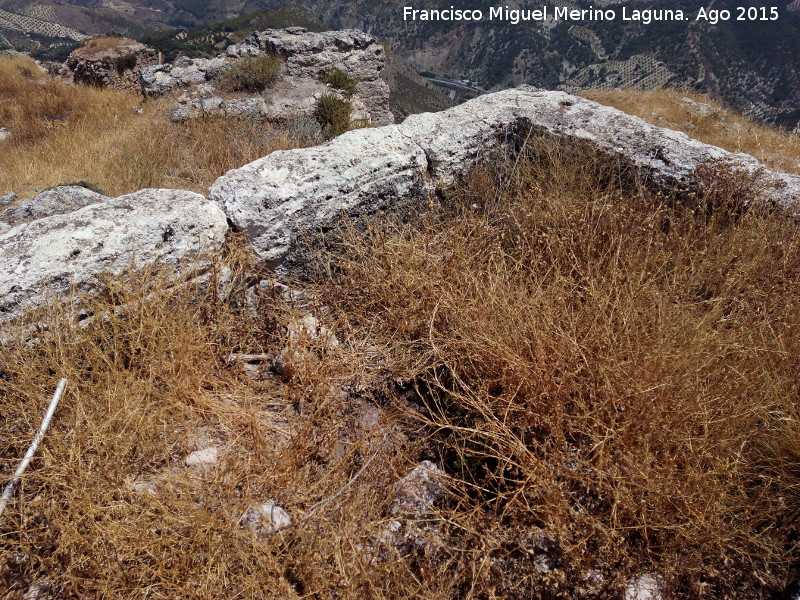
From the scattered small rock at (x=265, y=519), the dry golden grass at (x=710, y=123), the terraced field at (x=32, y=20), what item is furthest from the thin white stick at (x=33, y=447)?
the terraced field at (x=32, y=20)

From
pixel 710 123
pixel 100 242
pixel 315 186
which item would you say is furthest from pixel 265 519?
pixel 710 123

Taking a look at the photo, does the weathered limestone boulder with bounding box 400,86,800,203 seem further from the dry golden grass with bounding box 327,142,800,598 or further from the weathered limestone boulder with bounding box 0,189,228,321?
the weathered limestone boulder with bounding box 0,189,228,321

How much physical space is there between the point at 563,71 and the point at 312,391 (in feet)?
445

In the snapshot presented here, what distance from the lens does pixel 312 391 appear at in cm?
250

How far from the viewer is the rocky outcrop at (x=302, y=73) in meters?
8.59

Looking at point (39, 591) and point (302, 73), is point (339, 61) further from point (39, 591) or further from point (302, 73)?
point (39, 591)

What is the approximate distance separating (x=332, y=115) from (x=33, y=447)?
19.7ft

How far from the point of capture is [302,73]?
366 inches

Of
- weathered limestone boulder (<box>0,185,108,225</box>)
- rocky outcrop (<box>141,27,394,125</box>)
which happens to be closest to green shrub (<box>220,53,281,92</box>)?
rocky outcrop (<box>141,27,394,125</box>)

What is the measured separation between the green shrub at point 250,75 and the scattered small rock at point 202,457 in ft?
26.6

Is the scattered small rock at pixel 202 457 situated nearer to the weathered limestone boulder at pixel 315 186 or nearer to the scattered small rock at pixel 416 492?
the scattered small rock at pixel 416 492

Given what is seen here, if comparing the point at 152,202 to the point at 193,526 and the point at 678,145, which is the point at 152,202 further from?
the point at 678,145

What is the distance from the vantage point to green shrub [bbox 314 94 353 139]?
657 centimetres

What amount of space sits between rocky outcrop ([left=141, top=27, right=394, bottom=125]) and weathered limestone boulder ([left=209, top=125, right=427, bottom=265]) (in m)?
→ 5.21
